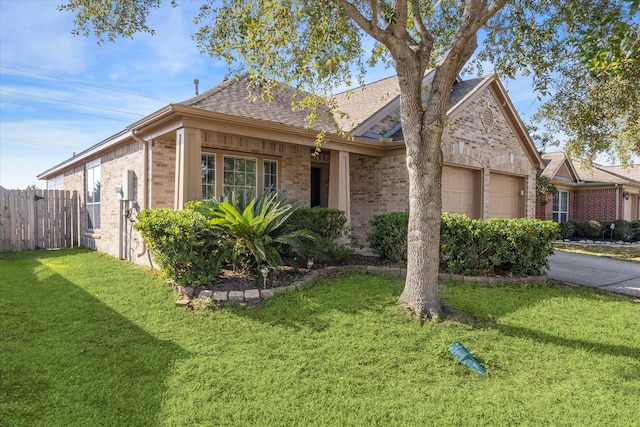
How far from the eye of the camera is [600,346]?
14.6 feet

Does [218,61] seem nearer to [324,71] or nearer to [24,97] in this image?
[324,71]

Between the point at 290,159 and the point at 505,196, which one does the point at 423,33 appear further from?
the point at 505,196

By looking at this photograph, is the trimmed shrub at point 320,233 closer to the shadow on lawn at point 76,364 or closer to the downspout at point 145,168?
the shadow on lawn at point 76,364

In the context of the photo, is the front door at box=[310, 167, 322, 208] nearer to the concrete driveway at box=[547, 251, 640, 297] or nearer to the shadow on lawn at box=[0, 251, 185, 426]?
the concrete driveway at box=[547, 251, 640, 297]

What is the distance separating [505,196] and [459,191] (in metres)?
2.73

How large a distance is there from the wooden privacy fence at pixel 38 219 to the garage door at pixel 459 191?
1133 cm

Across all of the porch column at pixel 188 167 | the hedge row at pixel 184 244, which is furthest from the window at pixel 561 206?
the porch column at pixel 188 167

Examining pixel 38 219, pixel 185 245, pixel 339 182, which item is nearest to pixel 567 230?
pixel 339 182

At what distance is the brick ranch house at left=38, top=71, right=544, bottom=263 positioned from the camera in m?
7.92

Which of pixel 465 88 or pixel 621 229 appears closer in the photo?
pixel 465 88

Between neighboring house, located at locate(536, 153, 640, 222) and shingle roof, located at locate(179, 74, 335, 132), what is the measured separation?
15198mm

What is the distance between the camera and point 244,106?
8.84 m

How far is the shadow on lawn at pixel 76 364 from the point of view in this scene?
2943mm

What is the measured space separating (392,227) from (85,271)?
6.23 meters
